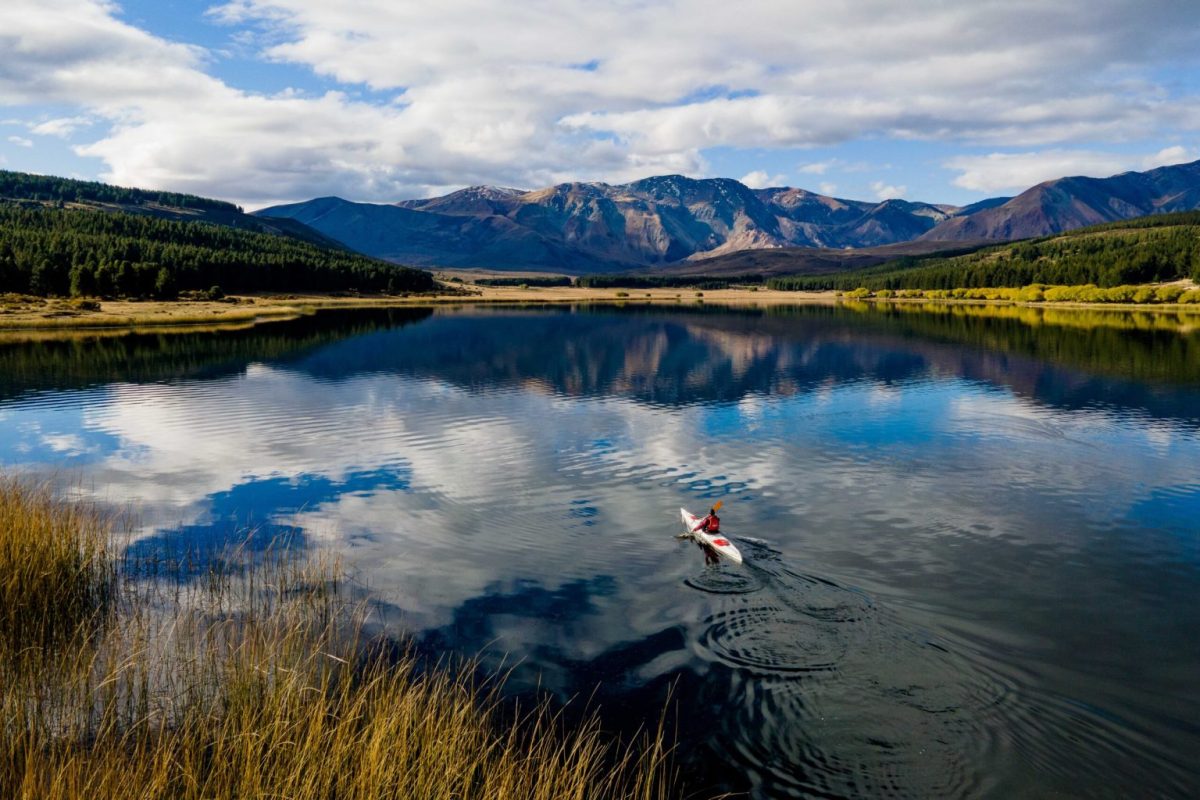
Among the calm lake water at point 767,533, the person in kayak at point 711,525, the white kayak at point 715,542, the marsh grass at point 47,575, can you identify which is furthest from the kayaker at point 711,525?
the marsh grass at point 47,575

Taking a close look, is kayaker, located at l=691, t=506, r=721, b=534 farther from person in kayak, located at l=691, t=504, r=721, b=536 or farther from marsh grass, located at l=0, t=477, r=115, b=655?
marsh grass, located at l=0, t=477, r=115, b=655

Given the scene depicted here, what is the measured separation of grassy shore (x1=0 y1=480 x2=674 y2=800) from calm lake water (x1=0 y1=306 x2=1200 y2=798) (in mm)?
2491

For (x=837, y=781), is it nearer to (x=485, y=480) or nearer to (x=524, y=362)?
(x=485, y=480)

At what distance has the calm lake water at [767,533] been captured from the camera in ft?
58.7

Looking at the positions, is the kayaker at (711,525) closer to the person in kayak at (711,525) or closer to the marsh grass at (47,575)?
the person in kayak at (711,525)

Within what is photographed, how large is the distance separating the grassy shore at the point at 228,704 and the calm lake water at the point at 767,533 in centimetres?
249

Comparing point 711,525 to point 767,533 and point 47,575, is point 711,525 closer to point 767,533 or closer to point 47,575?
point 767,533

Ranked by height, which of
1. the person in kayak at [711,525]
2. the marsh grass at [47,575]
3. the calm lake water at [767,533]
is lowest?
the calm lake water at [767,533]

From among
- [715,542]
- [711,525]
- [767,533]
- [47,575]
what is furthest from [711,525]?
[47,575]

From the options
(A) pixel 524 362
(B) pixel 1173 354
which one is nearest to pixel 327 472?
(A) pixel 524 362

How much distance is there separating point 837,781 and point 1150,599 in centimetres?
1614

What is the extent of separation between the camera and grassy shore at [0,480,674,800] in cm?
1212

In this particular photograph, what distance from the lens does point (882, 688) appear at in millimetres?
19391

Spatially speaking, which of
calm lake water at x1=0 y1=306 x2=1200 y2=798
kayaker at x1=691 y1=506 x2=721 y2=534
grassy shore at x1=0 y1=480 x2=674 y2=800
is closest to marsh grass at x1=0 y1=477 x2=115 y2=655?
grassy shore at x1=0 y1=480 x2=674 y2=800
